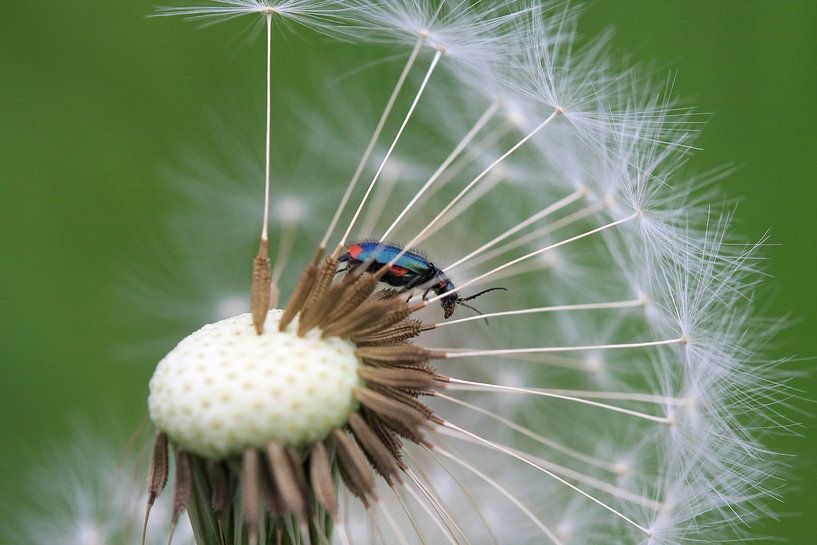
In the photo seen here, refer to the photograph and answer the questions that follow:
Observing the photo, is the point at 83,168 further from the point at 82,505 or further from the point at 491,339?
the point at 491,339

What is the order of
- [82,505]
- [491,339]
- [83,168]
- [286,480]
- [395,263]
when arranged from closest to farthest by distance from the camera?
[286,480], [395,263], [82,505], [491,339], [83,168]

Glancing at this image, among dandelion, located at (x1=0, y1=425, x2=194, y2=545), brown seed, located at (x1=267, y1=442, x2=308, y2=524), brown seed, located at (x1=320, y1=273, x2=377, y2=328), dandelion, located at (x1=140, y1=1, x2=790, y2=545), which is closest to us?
brown seed, located at (x1=267, y1=442, x2=308, y2=524)

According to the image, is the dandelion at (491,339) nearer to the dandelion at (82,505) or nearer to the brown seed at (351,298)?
the brown seed at (351,298)

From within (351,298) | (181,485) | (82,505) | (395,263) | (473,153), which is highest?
(473,153)

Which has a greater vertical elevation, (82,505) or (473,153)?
(473,153)

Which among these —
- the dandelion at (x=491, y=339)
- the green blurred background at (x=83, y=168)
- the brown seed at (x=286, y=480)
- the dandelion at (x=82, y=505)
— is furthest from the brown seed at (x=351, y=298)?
the green blurred background at (x=83, y=168)

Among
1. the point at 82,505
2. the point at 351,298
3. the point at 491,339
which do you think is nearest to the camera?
the point at 351,298

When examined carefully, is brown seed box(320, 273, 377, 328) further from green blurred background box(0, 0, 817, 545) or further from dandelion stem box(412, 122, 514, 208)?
green blurred background box(0, 0, 817, 545)

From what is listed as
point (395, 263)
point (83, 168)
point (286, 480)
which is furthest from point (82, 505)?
point (286, 480)

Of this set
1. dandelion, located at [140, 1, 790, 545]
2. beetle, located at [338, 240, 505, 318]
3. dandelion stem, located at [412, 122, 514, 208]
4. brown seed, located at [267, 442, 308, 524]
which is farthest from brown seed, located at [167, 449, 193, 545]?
dandelion stem, located at [412, 122, 514, 208]
